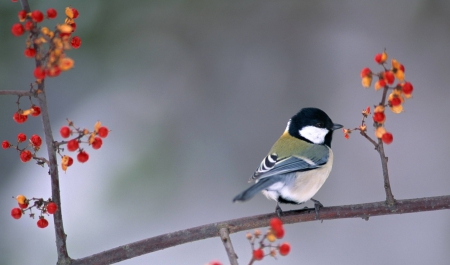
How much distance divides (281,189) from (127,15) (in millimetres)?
1054

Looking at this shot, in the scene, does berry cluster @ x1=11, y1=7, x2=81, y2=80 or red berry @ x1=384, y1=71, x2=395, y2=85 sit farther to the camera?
red berry @ x1=384, y1=71, x2=395, y2=85

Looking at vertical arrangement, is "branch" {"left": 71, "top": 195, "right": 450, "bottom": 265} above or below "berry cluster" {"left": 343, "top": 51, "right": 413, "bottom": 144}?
below

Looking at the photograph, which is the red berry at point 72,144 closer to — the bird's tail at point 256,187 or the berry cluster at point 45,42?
the berry cluster at point 45,42

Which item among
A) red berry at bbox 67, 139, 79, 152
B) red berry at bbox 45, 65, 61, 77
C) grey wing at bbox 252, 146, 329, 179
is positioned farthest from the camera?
grey wing at bbox 252, 146, 329, 179

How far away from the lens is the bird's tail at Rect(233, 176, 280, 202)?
1017 mm

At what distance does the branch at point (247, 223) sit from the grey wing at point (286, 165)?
0.64 feet

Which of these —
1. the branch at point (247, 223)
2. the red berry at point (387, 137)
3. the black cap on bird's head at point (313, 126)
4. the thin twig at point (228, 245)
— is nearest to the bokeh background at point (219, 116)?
the black cap on bird's head at point (313, 126)

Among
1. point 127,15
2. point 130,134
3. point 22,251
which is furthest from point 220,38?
point 22,251

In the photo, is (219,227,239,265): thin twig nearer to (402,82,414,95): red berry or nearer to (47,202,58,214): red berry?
(47,202,58,214): red berry

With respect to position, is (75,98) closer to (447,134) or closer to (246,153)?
(246,153)

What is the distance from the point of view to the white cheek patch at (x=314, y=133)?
5.03 feet

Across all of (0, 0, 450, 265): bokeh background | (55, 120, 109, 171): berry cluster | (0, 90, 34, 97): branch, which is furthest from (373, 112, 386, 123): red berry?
(0, 0, 450, 265): bokeh background

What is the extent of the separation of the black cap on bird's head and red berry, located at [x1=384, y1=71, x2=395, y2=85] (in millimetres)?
621

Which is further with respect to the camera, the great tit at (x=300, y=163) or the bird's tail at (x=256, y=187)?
the great tit at (x=300, y=163)
